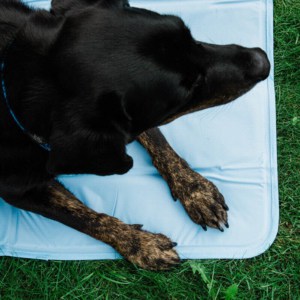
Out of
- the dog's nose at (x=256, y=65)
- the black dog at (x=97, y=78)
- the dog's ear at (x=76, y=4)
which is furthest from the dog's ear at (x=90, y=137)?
the dog's nose at (x=256, y=65)

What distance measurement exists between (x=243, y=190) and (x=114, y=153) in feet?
4.84

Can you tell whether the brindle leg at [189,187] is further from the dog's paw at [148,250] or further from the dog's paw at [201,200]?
the dog's paw at [148,250]

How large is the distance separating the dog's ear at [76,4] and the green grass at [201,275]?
6.33ft

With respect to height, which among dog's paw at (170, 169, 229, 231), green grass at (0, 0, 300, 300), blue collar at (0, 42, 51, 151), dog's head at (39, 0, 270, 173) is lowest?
green grass at (0, 0, 300, 300)

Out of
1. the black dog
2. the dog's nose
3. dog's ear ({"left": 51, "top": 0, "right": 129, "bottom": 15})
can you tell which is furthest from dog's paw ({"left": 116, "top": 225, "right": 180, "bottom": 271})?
dog's ear ({"left": 51, "top": 0, "right": 129, "bottom": 15})

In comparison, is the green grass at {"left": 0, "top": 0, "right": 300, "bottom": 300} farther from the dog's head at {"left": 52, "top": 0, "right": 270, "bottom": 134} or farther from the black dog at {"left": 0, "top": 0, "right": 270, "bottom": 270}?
the dog's head at {"left": 52, "top": 0, "right": 270, "bottom": 134}

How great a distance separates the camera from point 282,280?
12.5 ft

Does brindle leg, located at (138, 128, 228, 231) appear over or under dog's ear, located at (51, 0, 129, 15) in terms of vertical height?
under

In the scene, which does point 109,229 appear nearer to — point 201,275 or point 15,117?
point 201,275

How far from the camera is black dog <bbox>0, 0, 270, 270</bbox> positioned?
2645 mm

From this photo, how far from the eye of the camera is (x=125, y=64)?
2613 millimetres

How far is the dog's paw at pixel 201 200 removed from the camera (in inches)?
150

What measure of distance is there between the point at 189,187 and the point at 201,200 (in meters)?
0.13

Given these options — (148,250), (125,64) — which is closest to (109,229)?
(148,250)
